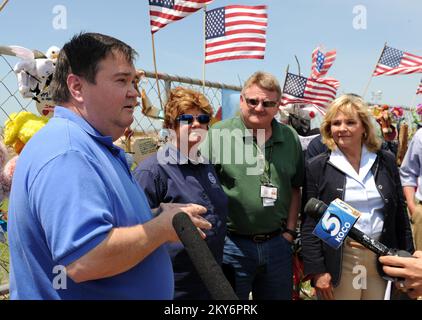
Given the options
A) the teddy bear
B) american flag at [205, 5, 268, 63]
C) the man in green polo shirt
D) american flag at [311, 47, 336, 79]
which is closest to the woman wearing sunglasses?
the man in green polo shirt

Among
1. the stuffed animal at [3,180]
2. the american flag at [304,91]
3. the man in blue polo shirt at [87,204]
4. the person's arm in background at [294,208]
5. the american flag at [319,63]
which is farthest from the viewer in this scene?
the american flag at [319,63]

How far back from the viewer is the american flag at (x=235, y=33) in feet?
14.8

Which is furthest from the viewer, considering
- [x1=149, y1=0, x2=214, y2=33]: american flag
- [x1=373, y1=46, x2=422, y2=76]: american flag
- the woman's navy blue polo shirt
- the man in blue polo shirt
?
[x1=373, y1=46, x2=422, y2=76]: american flag

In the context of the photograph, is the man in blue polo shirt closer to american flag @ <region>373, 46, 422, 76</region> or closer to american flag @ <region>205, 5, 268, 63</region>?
american flag @ <region>205, 5, 268, 63</region>

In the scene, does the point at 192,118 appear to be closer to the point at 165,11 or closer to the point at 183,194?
the point at 183,194

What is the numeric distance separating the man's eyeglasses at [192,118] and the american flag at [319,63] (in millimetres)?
5747

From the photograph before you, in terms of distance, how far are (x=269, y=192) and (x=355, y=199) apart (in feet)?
1.96

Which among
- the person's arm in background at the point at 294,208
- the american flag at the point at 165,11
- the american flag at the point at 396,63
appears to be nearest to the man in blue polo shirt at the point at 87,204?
the person's arm in background at the point at 294,208

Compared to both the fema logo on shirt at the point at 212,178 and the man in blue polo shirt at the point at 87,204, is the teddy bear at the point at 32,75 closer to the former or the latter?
the man in blue polo shirt at the point at 87,204

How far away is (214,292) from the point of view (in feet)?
2.19

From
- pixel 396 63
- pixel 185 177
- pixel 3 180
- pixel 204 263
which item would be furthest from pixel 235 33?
→ pixel 396 63

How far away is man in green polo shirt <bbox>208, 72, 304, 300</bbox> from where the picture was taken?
2.75 metres

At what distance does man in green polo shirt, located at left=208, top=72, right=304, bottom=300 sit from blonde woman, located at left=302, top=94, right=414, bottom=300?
0.17 metres

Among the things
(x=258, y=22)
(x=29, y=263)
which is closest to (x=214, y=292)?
(x=29, y=263)
